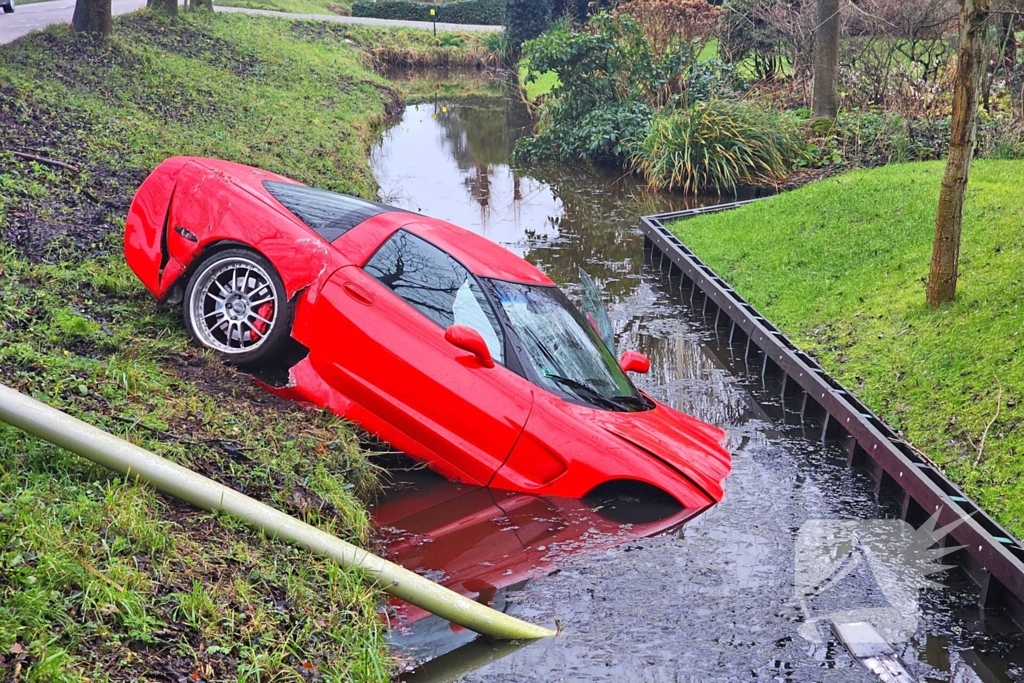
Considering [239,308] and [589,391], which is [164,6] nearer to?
[239,308]

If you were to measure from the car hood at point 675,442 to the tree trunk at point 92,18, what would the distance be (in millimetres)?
16225

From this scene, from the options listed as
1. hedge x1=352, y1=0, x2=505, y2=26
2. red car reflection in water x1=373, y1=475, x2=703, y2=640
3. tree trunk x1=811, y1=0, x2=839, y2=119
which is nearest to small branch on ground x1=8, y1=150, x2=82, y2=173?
red car reflection in water x1=373, y1=475, x2=703, y2=640

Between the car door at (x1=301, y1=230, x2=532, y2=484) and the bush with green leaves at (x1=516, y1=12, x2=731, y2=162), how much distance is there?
15.9m

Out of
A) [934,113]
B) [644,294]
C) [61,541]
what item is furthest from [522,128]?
[61,541]

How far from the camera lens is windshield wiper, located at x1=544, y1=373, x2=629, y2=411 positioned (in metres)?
6.86

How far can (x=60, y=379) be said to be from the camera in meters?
5.91

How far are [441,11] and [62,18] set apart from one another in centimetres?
2388

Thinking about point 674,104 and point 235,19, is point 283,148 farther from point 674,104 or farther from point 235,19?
point 235,19

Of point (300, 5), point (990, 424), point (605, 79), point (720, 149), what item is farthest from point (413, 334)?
point (300, 5)

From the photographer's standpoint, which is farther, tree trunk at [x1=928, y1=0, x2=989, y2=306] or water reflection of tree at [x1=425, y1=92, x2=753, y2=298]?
water reflection of tree at [x1=425, y1=92, x2=753, y2=298]

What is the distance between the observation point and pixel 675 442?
279 inches

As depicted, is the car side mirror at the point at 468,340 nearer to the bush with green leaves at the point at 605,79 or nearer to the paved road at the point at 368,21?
the bush with green leaves at the point at 605,79

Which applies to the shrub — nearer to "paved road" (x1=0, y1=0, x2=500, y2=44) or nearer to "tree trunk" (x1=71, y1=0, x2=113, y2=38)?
"tree trunk" (x1=71, y1=0, x2=113, y2=38)

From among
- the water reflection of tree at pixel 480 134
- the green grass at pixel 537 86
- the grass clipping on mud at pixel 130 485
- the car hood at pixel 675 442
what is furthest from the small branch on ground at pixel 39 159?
the green grass at pixel 537 86
